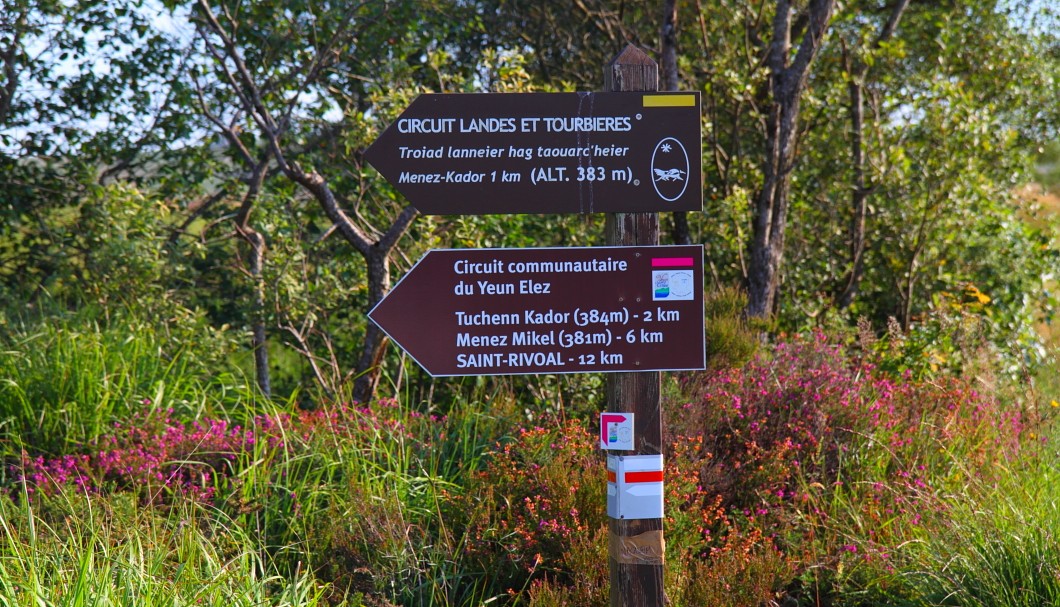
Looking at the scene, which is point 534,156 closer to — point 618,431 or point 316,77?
point 618,431

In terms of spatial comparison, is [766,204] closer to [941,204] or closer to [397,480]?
[941,204]

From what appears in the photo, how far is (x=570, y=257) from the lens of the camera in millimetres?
3264

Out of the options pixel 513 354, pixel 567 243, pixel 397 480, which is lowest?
pixel 397 480

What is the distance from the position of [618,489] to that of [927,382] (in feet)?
10.6

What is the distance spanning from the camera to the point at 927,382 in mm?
5797

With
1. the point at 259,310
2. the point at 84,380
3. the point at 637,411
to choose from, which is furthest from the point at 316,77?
the point at 637,411

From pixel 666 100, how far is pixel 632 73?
0.16 metres

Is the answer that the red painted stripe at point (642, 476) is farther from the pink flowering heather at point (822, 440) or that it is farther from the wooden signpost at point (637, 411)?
the pink flowering heather at point (822, 440)

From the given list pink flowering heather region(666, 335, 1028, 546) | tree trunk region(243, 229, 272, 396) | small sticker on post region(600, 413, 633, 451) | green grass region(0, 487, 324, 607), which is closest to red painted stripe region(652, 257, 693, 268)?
small sticker on post region(600, 413, 633, 451)

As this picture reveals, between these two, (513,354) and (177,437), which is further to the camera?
(177,437)

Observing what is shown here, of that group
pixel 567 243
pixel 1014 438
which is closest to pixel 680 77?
pixel 567 243

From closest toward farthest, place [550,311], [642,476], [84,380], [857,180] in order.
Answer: [550,311] < [642,476] < [84,380] < [857,180]

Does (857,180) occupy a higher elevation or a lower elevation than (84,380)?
higher

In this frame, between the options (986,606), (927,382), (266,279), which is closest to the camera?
(986,606)
